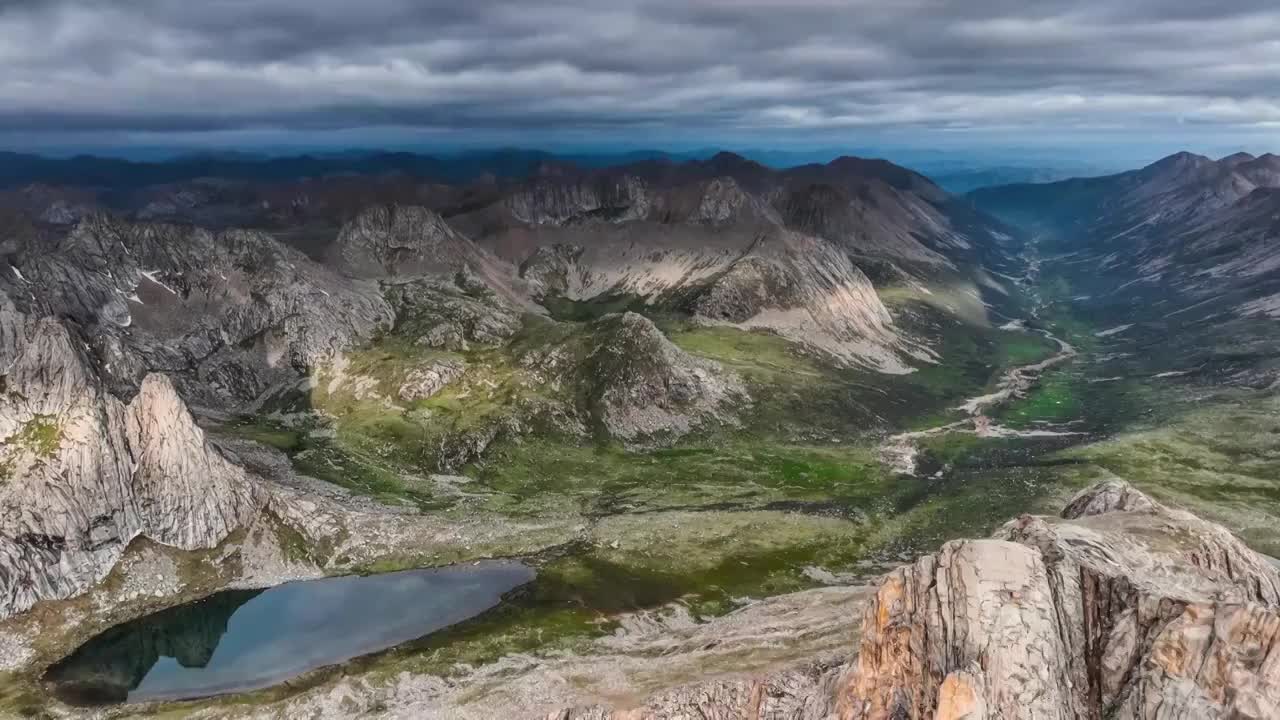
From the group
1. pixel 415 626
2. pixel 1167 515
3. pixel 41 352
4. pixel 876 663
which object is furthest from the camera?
pixel 41 352

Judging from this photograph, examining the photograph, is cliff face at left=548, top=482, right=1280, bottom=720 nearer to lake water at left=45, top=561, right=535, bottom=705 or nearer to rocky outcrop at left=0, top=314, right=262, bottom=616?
lake water at left=45, top=561, right=535, bottom=705

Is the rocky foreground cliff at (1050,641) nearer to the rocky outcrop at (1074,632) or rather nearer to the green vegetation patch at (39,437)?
the rocky outcrop at (1074,632)

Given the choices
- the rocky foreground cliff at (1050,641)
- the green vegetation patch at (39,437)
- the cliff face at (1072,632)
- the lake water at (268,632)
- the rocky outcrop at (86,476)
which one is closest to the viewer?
the cliff face at (1072,632)

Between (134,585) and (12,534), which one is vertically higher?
(12,534)

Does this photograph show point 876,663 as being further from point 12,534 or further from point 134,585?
point 12,534

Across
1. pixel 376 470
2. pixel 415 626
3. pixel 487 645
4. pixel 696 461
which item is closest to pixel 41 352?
pixel 376 470

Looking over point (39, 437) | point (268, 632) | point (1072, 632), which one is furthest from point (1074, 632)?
point (39, 437)

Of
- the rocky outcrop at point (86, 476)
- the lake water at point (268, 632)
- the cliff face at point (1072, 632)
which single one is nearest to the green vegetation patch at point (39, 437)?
the rocky outcrop at point (86, 476)
